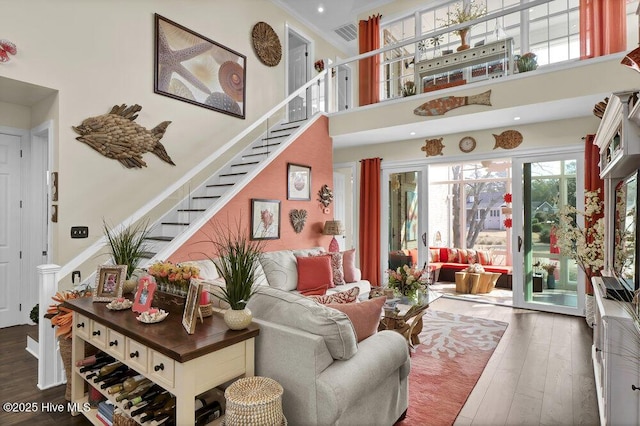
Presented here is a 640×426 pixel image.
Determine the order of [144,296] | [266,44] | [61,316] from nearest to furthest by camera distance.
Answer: [144,296] → [61,316] → [266,44]

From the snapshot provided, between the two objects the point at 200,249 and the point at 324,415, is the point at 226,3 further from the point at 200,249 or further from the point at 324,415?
the point at 324,415

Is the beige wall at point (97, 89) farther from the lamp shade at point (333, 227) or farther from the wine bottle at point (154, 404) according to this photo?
the wine bottle at point (154, 404)

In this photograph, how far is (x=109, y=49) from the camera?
161 inches

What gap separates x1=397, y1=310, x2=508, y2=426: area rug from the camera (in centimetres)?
249

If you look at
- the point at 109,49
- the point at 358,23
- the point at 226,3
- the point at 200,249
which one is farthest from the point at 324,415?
the point at 358,23

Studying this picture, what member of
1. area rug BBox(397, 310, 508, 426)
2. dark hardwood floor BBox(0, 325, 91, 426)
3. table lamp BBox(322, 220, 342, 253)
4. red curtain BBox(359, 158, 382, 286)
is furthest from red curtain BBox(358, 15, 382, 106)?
dark hardwood floor BBox(0, 325, 91, 426)

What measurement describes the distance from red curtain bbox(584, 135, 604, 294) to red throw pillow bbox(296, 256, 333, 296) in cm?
338

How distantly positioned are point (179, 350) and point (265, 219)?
333 centimetres

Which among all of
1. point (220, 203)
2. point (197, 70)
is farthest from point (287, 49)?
point (220, 203)

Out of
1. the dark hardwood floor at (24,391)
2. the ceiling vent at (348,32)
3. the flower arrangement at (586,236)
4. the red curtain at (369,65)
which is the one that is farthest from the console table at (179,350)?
the ceiling vent at (348,32)

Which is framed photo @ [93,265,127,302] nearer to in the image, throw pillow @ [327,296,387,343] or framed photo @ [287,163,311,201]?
throw pillow @ [327,296,387,343]

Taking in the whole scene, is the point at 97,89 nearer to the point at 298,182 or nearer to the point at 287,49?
the point at 298,182

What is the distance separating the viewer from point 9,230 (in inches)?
168

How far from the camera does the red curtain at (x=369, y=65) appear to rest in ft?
21.2
